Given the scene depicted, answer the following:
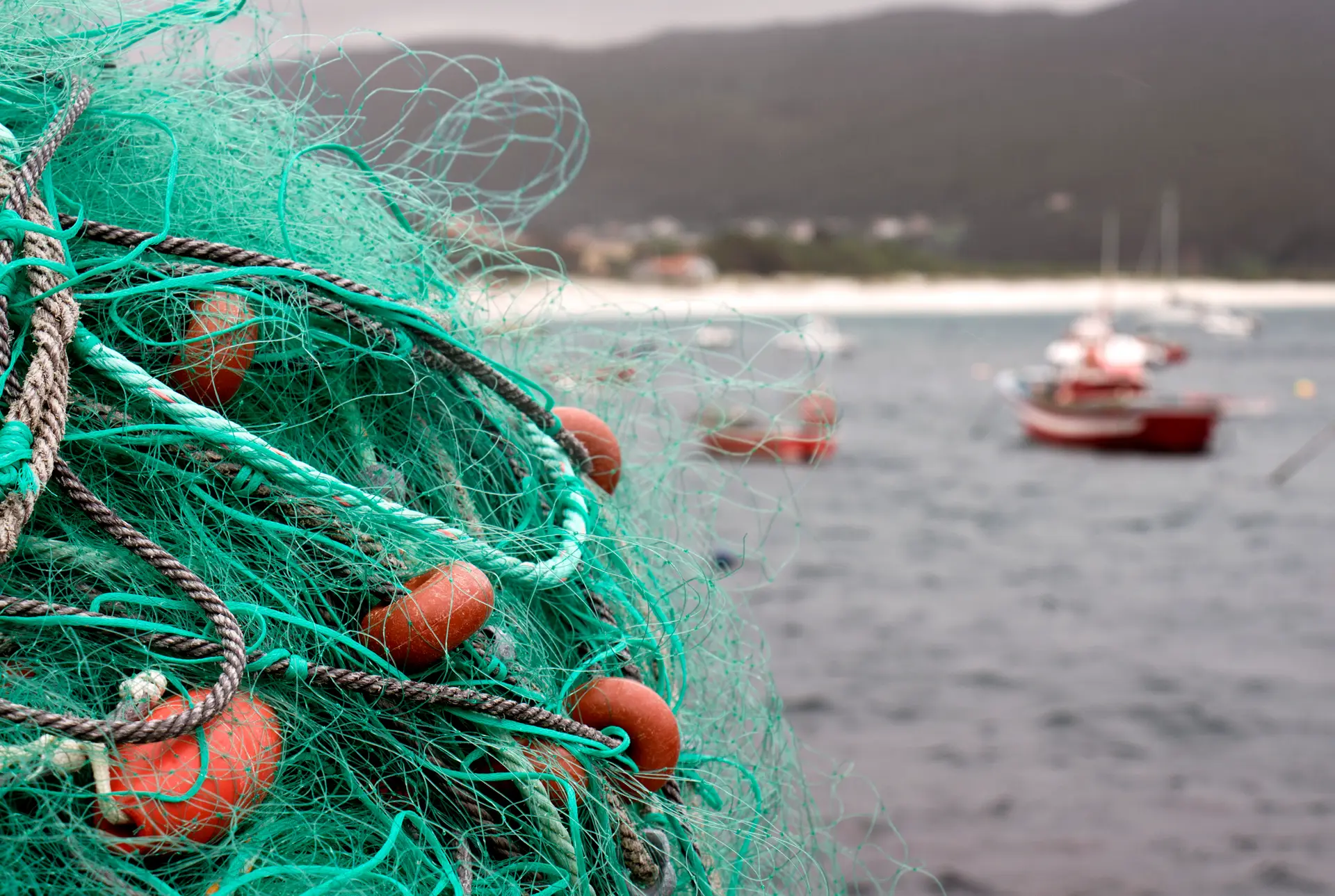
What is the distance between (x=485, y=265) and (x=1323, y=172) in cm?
11260

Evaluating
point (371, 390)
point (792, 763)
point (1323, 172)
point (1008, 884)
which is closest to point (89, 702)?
point (371, 390)

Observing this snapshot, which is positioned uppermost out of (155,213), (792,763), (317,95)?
(317,95)

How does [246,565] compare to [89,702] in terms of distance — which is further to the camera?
[246,565]

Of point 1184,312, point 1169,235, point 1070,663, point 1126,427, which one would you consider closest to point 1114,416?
point 1126,427

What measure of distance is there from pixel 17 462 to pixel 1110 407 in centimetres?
2841

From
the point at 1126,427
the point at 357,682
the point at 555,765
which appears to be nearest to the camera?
the point at 357,682

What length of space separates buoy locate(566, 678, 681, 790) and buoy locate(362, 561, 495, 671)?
0.21 metres

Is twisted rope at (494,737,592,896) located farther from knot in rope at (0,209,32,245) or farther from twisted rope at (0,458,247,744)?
knot in rope at (0,209,32,245)

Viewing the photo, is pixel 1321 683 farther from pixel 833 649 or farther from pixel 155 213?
pixel 155 213

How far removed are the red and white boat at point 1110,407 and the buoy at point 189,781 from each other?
1110 inches

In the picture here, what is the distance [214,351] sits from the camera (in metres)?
1.18

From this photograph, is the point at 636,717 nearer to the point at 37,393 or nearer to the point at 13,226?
the point at 37,393

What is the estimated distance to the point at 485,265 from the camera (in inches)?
68.2

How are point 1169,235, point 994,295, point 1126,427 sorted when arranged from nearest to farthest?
→ 1. point 1126,427
2. point 1169,235
3. point 994,295
